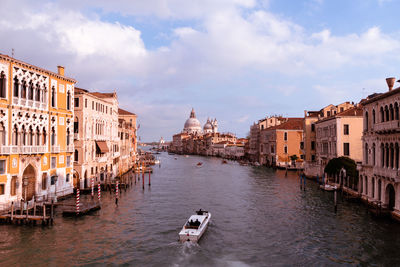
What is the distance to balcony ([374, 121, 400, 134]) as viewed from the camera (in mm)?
19528

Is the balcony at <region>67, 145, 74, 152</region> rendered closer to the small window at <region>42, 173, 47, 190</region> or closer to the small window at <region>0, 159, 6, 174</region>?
the small window at <region>42, 173, 47, 190</region>

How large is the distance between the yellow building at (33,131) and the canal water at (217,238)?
3330mm

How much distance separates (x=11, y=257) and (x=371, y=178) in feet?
73.5

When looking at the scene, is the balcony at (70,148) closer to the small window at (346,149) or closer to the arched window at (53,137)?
the arched window at (53,137)

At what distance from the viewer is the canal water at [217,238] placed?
49.6 feet

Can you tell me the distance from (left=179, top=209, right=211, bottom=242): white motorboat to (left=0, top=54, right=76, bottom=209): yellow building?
31.0 feet

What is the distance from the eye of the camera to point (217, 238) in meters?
18.6

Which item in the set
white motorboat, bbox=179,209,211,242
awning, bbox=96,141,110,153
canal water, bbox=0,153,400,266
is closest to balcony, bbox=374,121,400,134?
canal water, bbox=0,153,400,266

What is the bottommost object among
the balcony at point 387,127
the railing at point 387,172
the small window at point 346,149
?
the railing at point 387,172

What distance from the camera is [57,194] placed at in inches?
1029

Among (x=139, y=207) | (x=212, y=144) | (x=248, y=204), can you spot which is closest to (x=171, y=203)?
(x=139, y=207)

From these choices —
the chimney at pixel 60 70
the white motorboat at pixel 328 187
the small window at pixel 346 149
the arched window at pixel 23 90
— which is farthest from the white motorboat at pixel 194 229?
the small window at pixel 346 149

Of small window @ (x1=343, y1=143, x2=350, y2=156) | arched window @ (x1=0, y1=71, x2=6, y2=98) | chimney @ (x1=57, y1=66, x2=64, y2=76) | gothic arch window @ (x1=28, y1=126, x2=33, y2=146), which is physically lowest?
small window @ (x1=343, y1=143, x2=350, y2=156)

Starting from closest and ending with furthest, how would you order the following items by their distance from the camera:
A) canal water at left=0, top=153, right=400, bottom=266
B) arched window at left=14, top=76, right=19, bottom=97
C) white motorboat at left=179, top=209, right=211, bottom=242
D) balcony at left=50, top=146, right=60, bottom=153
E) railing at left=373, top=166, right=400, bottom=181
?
canal water at left=0, top=153, right=400, bottom=266
white motorboat at left=179, top=209, right=211, bottom=242
railing at left=373, top=166, right=400, bottom=181
arched window at left=14, top=76, right=19, bottom=97
balcony at left=50, top=146, right=60, bottom=153
